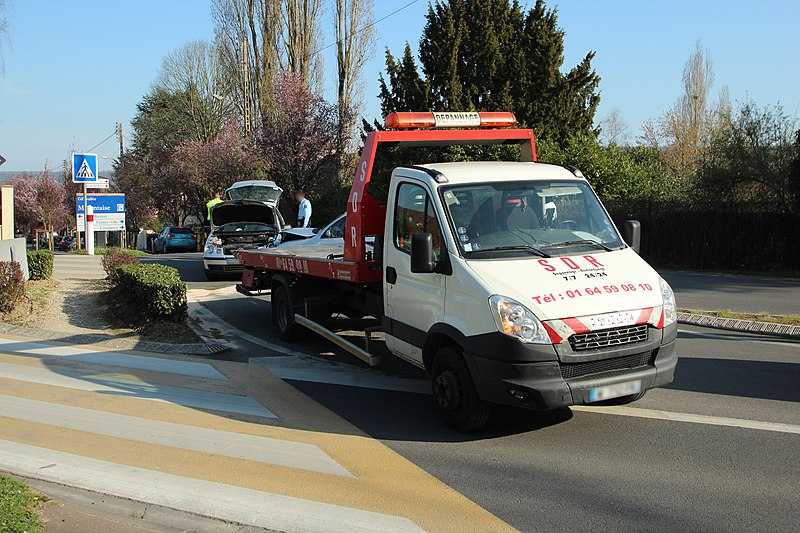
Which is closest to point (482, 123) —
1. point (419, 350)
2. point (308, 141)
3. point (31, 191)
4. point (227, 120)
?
point (419, 350)

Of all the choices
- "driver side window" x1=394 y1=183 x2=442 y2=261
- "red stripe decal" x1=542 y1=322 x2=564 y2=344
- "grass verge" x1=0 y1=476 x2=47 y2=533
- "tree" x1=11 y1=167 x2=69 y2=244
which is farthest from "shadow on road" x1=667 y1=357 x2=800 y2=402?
"tree" x1=11 y1=167 x2=69 y2=244

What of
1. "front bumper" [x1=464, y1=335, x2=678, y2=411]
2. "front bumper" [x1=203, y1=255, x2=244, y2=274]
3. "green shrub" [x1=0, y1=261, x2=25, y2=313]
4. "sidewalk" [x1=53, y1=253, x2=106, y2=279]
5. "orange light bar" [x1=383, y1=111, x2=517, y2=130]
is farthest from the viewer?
"front bumper" [x1=203, y1=255, x2=244, y2=274]

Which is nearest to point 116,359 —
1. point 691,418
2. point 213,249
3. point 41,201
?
point 691,418

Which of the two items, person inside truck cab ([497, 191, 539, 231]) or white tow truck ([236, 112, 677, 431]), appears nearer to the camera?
white tow truck ([236, 112, 677, 431])

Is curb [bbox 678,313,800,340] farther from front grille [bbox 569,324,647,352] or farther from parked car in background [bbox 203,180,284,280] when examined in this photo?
parked car in background [bbox 203,180,284,280]

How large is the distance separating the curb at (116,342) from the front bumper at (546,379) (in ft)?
17.0

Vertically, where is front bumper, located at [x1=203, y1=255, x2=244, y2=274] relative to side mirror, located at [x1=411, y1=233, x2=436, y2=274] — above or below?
below

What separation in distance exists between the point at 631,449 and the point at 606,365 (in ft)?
2.23

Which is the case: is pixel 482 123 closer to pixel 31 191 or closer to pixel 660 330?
pixel 660 330

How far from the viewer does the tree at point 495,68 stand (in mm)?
28375

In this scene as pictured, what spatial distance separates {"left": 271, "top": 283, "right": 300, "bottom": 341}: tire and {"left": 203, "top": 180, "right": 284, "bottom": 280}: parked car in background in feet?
21.2

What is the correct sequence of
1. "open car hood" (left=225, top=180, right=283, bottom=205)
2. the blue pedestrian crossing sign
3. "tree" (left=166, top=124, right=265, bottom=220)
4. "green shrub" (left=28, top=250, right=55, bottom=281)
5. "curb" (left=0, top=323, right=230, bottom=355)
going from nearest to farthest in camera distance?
1. "curb" (left=0, top=323, right=230, bottom=355)
2. "green shrub" (left=28, top=250, right=55, bottom=281)
3. the blue pedestrian crossing sign
4. "open car hood" (left=225, top=180, right=283, bottom=205)
5. "tree" (left=166, top=124, right=265, bottom=220)

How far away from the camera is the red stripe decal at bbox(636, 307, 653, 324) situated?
5.76 m

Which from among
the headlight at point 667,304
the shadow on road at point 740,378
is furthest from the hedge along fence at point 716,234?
the headlight at point 667,304
